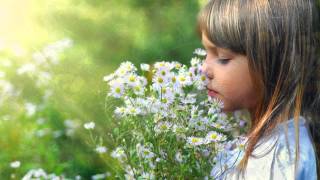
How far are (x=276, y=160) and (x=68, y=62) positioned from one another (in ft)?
4.33

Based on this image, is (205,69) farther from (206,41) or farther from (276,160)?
(276,160)

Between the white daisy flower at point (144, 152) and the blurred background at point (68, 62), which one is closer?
the white daisy flower at point (144, 152)

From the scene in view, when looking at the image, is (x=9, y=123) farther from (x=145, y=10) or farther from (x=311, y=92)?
(x=311, y=92)

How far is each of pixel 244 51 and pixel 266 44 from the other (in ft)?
0.19

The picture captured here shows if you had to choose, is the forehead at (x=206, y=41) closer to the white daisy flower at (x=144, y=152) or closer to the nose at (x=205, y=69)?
the nose at (x=205, y=69)

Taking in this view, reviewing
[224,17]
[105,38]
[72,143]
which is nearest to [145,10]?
[105,38]

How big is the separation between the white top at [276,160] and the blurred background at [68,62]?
60cm

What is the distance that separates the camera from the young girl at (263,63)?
81.4 inches

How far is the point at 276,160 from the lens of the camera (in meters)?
2.00

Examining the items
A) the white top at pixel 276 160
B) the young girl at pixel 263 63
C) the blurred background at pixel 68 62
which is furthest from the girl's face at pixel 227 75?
the blurred background at pixel 68 62

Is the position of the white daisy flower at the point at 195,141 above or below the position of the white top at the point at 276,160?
above

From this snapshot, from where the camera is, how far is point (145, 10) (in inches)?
144

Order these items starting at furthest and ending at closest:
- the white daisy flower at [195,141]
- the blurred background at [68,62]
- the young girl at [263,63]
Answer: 1. the blurred background at [68,62]
2. the young girl at [263,63]
3. the white daisy flower at [195,141]

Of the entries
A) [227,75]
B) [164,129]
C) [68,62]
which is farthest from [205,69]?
[68,62]
